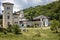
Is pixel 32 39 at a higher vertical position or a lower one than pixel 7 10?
lower

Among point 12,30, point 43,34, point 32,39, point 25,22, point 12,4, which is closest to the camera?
point 32,39

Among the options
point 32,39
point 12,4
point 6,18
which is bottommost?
point 32,39

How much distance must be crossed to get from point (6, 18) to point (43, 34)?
62.5 feet

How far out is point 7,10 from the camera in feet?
189

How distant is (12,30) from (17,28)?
1.67 m

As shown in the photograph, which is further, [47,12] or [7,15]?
[47,12]

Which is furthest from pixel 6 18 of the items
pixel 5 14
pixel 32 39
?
pixel 32 39

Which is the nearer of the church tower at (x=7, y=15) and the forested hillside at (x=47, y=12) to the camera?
the church tower at (x=7, y=15)

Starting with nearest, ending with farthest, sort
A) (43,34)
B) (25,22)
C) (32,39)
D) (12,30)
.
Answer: (32,39) < (43,34) < (12,30) < (25,22)

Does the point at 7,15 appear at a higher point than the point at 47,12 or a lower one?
lower

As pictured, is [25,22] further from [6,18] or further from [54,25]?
[54,25]

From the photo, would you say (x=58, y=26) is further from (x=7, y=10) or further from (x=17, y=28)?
(x=7, y=10)

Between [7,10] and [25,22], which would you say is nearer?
[7,10]

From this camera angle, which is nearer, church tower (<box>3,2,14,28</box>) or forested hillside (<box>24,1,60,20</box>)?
church tower (<box>3,2,14,28</box>)
